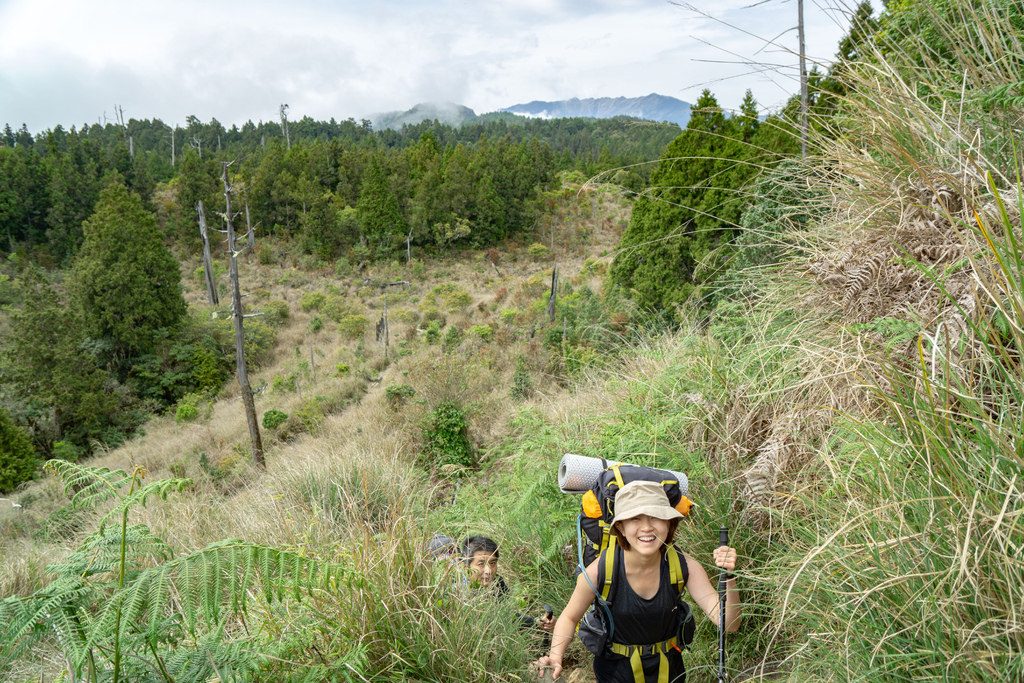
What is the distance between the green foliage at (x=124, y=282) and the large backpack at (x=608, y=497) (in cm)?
2626

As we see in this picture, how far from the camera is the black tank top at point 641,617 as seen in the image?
196 centimetres

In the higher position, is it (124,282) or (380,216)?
(380,216)

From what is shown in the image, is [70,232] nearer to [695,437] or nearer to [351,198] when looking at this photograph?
[351,198]

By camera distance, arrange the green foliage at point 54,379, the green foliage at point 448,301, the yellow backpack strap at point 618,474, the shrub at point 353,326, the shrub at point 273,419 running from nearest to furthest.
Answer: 1. the yellow backpack strap at point 618,474
2. the shrub at point 273,419
3. the green foliage at point 54,379
4. the green foliage at point 448,301
5. the shrub at point 353,326

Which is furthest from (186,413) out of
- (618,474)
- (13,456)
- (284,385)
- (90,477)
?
(618,474)

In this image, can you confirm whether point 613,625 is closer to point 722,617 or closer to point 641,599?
point 641,599

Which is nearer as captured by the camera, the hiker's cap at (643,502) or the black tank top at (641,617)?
the hiker's cap at (643,502)

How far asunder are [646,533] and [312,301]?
31536mm

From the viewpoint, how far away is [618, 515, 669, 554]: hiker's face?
1.88 metres

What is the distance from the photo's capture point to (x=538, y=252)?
123 ft

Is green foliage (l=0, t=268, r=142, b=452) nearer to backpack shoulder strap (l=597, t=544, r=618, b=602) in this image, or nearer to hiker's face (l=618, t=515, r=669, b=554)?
backpack shoulder strap (l=597, t=544, r=618, b=602)

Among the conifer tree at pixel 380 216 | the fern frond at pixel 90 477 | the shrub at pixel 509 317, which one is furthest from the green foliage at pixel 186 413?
the fern frond at pixel 90 477

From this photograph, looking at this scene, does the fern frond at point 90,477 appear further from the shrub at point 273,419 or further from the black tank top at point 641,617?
the shrub at point 273,419

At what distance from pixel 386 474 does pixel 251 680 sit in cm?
286
